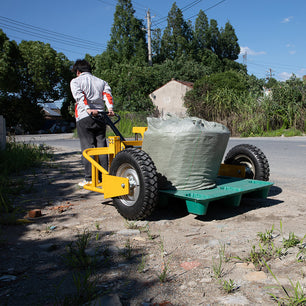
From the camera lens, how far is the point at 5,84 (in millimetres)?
31672

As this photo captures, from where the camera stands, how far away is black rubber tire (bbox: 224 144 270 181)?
3986 mm

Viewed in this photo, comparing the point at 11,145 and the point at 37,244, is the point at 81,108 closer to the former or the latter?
the point at 37,244

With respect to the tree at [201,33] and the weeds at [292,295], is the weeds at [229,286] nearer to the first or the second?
the weeds at [292,295]

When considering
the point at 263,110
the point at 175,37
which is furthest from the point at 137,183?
the point at 175,37

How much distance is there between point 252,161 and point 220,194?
1.21 metres

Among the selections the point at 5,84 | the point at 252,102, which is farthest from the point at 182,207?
the point at 5,84

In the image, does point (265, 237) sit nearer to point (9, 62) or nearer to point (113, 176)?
point (113, 176)

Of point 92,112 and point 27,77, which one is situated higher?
point 27,77

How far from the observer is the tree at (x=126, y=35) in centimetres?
4681

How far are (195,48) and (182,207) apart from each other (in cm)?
5590

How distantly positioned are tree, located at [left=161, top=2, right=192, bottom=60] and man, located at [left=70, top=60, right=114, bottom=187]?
5009cm

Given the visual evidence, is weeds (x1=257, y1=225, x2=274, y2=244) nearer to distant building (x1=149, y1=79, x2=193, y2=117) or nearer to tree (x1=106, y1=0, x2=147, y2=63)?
distant building (x1=149, y1=79, x2=193, y2=117)

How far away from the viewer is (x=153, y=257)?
2.31m

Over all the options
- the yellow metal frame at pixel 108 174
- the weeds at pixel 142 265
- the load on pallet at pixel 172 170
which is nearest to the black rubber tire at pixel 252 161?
the load on pallet at pixel 172 170
